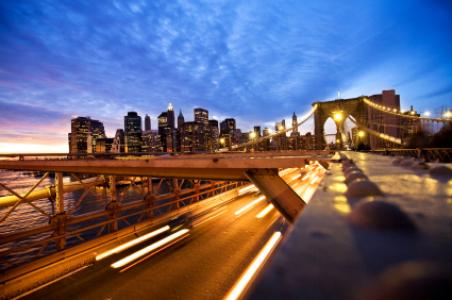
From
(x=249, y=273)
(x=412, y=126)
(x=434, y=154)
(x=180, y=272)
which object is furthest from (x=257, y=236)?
(x=412, y=126)

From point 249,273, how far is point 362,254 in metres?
8.73

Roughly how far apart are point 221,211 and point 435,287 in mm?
18538

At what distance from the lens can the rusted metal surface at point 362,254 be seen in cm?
66

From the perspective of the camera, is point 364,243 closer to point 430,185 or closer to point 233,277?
point 430,185

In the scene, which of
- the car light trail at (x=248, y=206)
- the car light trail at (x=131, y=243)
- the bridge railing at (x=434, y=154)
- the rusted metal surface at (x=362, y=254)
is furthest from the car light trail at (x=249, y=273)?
the bridge railing at (x=434, y=154)

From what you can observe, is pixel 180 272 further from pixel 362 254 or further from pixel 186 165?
pixel 362 254

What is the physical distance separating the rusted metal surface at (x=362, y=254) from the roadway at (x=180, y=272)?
7.46 m

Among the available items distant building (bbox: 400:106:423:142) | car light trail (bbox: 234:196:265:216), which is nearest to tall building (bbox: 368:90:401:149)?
distant building (bbox: 400:106:423:142)

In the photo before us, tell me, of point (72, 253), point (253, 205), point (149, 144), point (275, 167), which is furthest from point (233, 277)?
point (149, 144)

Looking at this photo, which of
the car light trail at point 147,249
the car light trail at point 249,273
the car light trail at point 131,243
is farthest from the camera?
the car light trail at point 131,243

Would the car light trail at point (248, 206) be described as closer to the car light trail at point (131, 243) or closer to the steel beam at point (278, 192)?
the car light trail at point (131, 243)

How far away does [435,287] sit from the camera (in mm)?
577

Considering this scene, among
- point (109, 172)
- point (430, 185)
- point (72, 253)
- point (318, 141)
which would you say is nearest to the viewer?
point (430, 185)

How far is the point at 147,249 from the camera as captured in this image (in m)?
11.5
